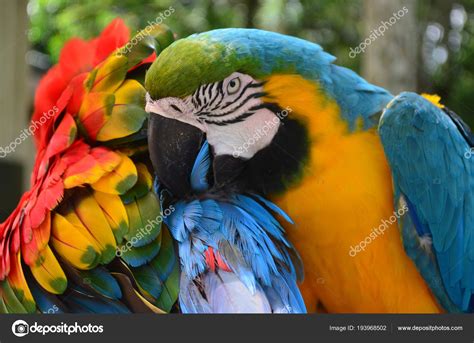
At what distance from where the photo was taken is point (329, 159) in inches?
35.6

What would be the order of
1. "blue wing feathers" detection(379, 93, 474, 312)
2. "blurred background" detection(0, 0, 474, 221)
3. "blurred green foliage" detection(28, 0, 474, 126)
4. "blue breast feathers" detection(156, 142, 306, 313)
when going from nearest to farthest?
"blue breast feathers" detection(156, 142, 306, 313) < "blue wing feathers" detection(379, 93, 474, 312) < "blurred background" detection(0, 0, 474, 221) < "blurred green foliage" detection(28, 0, 474, 126)

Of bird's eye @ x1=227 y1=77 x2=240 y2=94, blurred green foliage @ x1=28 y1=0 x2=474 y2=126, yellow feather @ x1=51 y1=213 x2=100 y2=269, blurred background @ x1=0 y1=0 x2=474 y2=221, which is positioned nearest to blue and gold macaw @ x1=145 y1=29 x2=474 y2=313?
bird's eye @ x1=227 y1=77 x2=240 y2=94

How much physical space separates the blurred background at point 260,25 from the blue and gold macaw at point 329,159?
0.61m

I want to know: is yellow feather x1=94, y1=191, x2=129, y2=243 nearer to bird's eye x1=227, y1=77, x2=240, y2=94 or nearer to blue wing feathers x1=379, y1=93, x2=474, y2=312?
bird's eye x1=227, y1=77, x2=240, y2=94

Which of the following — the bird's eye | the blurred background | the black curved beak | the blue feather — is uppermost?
the bird's eye

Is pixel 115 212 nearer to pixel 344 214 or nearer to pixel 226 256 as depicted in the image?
pixel 226 256

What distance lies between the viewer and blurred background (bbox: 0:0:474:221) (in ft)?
5.31

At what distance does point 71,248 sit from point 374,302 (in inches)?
20.1

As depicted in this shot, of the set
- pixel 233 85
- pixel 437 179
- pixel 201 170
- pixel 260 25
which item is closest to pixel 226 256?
pixel 201 170

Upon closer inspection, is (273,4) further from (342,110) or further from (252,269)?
(252,269)

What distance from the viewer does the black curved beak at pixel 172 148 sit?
2.74ft

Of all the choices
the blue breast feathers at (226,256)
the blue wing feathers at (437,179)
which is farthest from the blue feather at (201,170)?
the blue wing feathers at (437,179)

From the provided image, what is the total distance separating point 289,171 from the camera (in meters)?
0.91

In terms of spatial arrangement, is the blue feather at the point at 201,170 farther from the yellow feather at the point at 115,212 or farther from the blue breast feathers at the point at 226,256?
the yellow feather at the point at 115,212
